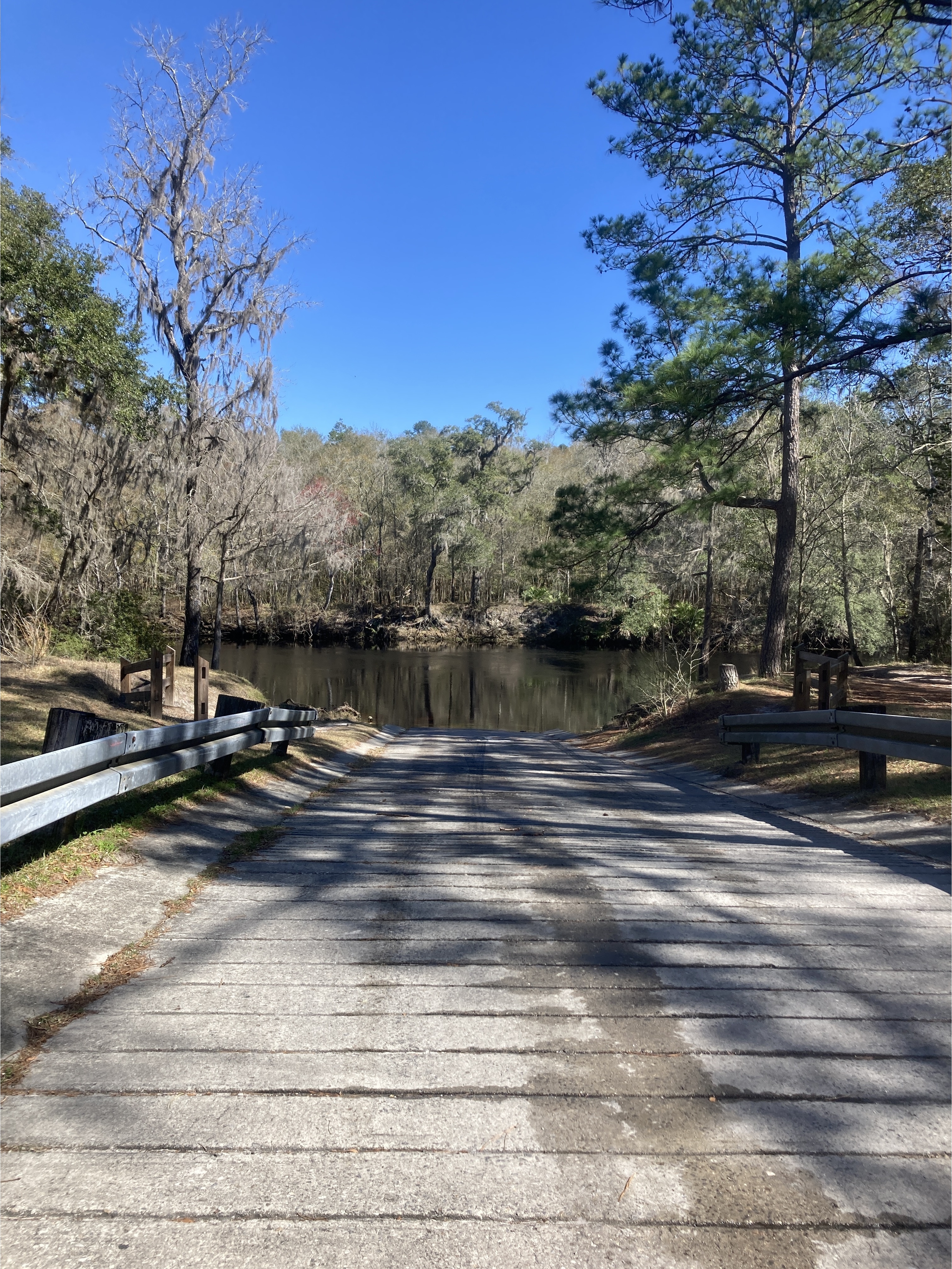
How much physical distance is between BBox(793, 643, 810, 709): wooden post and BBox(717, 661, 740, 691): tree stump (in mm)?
5592

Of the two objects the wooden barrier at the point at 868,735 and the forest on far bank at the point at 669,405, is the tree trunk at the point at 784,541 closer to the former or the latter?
the forest on far bank at the point at 669,405

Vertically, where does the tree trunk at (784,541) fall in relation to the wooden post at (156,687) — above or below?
above

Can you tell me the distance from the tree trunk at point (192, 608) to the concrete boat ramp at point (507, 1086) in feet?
57.3

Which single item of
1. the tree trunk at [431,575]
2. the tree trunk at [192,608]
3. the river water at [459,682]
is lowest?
the river water at [459,682]

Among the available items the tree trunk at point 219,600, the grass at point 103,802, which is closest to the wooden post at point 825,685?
the grass at point 103,802

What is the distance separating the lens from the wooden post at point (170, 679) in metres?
13.1

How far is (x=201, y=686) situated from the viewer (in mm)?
11562

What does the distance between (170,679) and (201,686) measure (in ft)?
6.78

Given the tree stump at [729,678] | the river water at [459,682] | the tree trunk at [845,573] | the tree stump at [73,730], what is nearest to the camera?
the tree stump at [73,730]

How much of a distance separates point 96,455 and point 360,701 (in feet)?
49.6

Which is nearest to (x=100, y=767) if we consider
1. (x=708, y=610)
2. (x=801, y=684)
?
(x=801, y=684)

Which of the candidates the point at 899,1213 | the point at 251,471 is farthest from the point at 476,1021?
the point at 251,471

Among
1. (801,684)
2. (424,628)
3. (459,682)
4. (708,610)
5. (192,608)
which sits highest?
(424,628)

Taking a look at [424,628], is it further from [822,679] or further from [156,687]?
[822,679]
